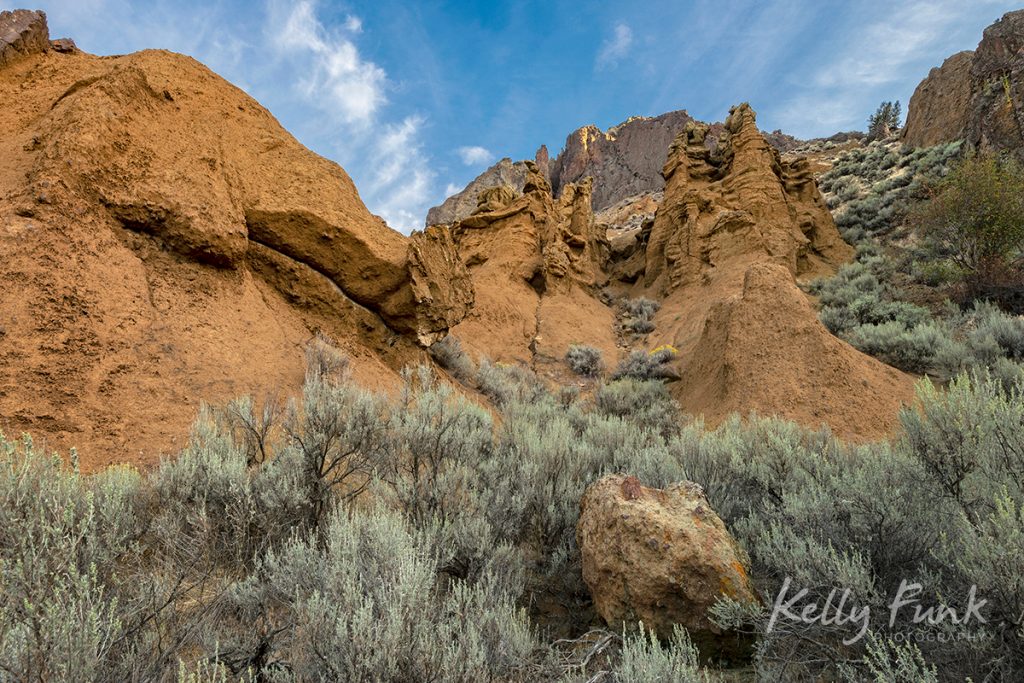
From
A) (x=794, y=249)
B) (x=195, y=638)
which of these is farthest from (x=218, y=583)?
(x=794, y=249)

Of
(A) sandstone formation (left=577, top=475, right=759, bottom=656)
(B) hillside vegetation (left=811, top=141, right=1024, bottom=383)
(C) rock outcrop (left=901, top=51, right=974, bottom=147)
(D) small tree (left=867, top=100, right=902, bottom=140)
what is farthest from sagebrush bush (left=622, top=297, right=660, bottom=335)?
(D) small tree (left=867, top=100, right=902, bottom=140)

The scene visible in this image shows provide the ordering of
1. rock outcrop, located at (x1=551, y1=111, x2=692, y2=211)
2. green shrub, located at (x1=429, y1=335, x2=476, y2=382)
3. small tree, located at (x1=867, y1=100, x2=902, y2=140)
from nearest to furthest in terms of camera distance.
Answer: green shrub, located at (x1=429, y1=335, x2=476, y2=382) → small tree, located at (x1=867, y1=100, x2=902, y2=140) → rock outcrop, located at (x1=551, y1=111, x2=692, y2=211)

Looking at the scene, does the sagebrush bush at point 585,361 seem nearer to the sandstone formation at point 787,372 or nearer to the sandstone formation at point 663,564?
the sandstone formation at point 787,372

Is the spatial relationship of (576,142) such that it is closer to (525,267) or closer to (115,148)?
(525,267)

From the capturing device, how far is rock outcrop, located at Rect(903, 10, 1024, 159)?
15117mm

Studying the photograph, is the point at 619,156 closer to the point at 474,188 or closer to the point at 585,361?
the point at 474,188

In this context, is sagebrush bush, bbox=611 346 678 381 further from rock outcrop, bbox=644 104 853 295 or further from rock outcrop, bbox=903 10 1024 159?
rock outcrop, bbox=903 10 1024 159

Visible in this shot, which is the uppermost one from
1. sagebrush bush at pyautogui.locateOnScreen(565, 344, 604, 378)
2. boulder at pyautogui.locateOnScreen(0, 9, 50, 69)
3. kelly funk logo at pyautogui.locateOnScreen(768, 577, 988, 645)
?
boulder at pyautogui.locateOnScreen(0, 9, 50, 69)

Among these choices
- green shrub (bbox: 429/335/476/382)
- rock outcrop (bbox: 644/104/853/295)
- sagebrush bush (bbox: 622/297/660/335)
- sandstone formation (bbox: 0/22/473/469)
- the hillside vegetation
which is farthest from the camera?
sagebrush bush (bbox: 622/297/660/335)

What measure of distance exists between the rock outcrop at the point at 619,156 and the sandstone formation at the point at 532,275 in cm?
5284

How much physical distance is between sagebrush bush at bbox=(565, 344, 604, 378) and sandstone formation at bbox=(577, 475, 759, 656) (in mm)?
10503

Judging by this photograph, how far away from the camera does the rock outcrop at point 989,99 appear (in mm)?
15117

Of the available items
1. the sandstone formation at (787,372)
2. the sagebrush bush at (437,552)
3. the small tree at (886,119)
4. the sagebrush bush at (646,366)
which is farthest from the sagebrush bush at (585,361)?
the small tree at (886,119)

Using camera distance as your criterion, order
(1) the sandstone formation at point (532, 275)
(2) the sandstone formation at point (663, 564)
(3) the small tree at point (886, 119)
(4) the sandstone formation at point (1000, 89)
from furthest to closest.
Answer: (3) the small tree at point (886, 119) → (4) the sandstone formation at point (1000, 89) → (1) the sandstone formation at point (532, 275) → (2) the sandstone formation at point (663, 564)
